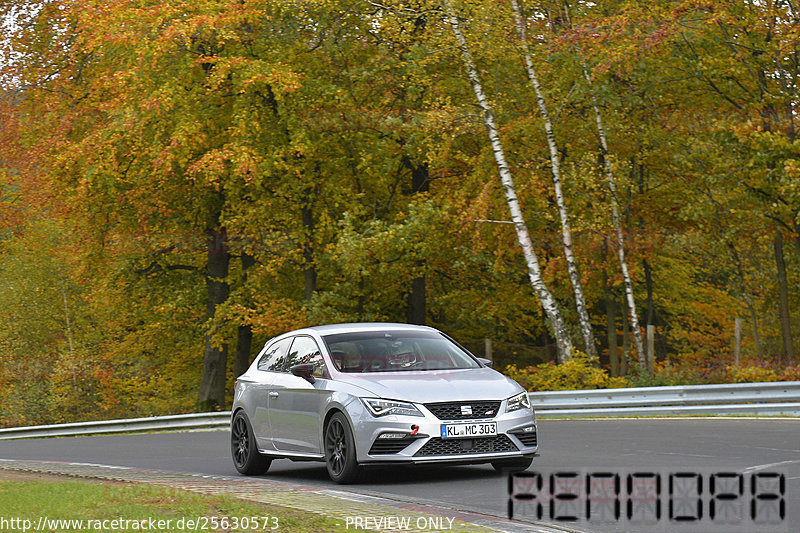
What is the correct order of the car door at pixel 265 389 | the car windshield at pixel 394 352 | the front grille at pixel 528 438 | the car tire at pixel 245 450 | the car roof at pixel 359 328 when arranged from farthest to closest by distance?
the car tire at pixel 245 450 < the car door at pixel 265 389 < the car roof at pixel 359 328 < the car windshield at pixel 394 352 < the front grille at pixel 528 438

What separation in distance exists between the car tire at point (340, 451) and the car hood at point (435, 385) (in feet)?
1.47

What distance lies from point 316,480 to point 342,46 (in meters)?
23.1

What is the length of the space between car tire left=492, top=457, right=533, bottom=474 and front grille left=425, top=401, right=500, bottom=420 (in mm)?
574

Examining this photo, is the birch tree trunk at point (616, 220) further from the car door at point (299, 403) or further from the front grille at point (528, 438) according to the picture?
the front grille at point (528, 438)

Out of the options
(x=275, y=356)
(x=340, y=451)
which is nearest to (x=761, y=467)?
(x=340, y=451)

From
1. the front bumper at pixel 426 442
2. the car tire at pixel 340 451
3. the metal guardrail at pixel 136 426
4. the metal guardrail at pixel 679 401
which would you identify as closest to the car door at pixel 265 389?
the car tire at pixel 340 451

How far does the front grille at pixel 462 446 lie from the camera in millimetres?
12367

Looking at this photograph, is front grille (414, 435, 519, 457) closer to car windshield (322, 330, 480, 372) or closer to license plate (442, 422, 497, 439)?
license plate (442, 422, 497, 439)

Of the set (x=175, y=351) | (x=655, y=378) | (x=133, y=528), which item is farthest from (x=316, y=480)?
(x=175, y=351)

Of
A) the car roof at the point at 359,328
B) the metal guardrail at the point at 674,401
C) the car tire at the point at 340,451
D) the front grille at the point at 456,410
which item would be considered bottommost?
the metal guardrail at the point at 674,401

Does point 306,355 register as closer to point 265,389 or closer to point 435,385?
point 265,389

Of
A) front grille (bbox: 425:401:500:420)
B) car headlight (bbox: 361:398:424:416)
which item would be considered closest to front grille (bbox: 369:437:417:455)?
car headlight (bbox: 361:398:424:416)

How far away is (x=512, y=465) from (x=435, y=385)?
4.06 feet

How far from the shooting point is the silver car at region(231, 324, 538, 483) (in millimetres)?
12375
